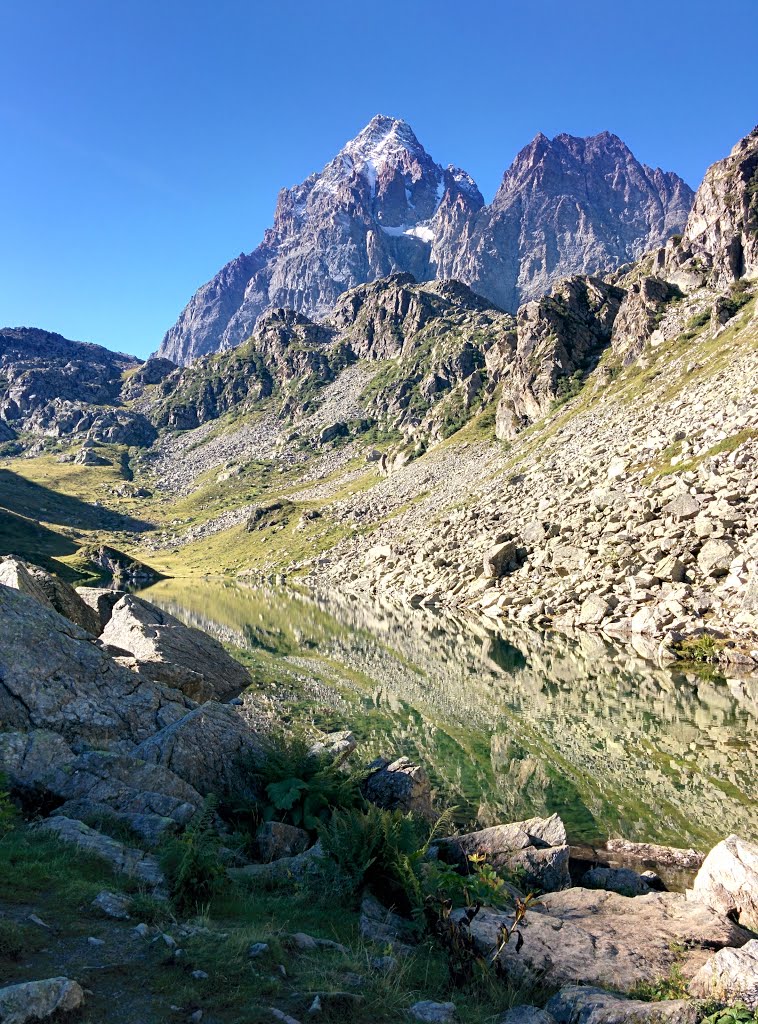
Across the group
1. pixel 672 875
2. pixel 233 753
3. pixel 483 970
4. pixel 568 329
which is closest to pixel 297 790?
pixel 233 753

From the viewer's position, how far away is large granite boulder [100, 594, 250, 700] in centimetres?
2355

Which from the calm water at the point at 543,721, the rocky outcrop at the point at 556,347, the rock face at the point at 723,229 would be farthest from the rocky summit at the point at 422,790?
the rock face at the point at 723,229

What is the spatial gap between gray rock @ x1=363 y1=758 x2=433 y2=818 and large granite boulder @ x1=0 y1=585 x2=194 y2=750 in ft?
21.0

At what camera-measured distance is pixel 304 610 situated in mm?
79250

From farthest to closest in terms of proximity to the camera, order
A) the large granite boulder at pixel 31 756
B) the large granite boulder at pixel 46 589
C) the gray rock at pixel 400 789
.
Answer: the large granite boulder at pixel 46 589, the gray rock at pixel 400 789, the large granite boulder at pixel 31 756

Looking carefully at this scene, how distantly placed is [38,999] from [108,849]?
4.94 m

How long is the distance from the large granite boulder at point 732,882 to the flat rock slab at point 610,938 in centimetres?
48

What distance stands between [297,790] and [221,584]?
444 feet

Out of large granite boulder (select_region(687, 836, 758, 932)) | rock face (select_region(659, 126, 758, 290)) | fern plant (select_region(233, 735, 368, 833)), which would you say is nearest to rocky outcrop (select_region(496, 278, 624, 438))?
rock face (select_region(659, 126, 758, 290))

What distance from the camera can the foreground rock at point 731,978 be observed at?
23.8 feet

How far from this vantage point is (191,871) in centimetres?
937

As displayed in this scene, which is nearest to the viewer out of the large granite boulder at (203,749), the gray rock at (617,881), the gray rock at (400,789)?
the gray rock at (617,881)

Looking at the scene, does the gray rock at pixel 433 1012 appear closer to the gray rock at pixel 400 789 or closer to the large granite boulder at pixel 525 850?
the large granite boulder at pixel 525 850

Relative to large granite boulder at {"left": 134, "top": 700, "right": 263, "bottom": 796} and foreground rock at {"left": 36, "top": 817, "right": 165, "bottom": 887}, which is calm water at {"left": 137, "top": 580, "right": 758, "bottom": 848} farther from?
foreground rock at {"left": 36, "top": 817, "right": 165, "bottom": 887}
